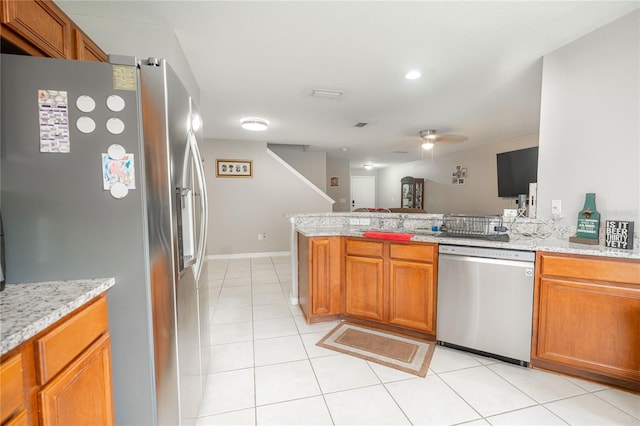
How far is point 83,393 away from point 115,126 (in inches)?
36.0

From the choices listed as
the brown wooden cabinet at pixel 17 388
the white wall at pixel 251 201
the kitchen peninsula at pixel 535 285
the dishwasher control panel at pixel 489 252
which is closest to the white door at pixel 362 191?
the white wall at pixel 251 201

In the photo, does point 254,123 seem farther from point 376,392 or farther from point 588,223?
point 588,223

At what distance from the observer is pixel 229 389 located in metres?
1.70

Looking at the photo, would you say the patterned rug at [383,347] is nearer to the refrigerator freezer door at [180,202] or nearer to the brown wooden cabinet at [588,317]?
the brown wooden cabinet at [588,317]

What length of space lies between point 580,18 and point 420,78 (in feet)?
3.78

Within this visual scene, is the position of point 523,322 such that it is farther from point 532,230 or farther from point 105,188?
point 105,188

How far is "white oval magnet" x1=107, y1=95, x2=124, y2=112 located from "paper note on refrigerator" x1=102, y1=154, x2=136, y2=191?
174 mm

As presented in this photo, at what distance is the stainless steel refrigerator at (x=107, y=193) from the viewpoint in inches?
36.8

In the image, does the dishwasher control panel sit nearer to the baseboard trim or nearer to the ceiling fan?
the ceiling fan

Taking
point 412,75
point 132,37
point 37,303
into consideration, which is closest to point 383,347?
point 37,303

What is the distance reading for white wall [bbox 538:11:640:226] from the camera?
70.3 inches

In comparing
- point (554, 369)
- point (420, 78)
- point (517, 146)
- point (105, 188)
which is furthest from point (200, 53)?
point (517, 146)

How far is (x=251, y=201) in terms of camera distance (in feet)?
17.6

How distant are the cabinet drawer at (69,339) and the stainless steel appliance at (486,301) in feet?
6.83
